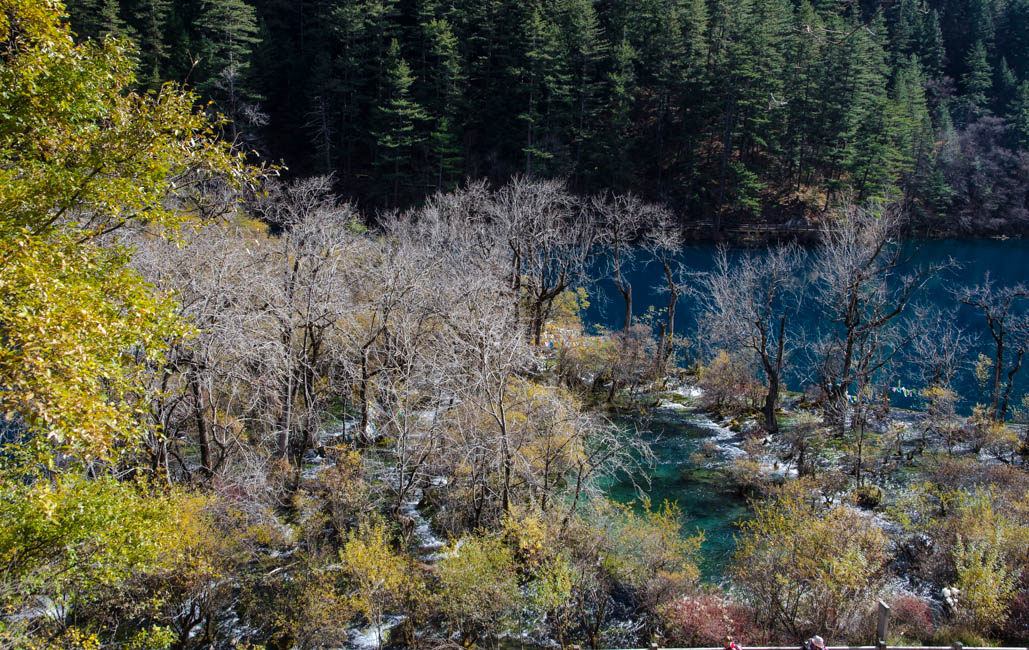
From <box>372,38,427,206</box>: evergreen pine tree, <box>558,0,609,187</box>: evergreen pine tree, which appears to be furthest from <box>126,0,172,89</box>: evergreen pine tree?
<box>558,0,609,187</box>: evergreen pine tree

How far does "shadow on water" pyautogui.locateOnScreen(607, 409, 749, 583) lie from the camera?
1966 centimetres

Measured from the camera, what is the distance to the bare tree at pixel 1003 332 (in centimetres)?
2580

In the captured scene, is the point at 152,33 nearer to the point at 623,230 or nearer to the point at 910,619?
the point at 623,230

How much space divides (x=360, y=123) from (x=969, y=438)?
4797 cm

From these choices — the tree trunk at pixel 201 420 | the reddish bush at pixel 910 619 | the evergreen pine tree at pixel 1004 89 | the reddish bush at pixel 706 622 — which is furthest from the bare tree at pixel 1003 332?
the evergreen pine tree at pixel 1004 89

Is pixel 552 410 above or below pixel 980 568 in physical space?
above

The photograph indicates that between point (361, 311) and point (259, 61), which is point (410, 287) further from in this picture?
point (259, 61)

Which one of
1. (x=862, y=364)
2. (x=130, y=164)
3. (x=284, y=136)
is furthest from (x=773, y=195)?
(x=130, y=164)

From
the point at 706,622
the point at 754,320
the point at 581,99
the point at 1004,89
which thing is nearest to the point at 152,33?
the point at 581,99

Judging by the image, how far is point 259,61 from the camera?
179ft

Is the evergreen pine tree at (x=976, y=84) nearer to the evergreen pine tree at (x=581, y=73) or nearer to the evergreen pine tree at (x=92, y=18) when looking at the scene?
the evergreen pine tree at (x=581, y=73)

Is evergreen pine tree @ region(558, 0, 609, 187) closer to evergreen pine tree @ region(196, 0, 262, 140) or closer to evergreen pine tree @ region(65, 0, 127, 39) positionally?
evergreen pine tree @ region(196, 0, 262, 140)

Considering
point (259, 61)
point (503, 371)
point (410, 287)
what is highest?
point (259, 61)

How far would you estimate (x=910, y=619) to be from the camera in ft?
49.2
